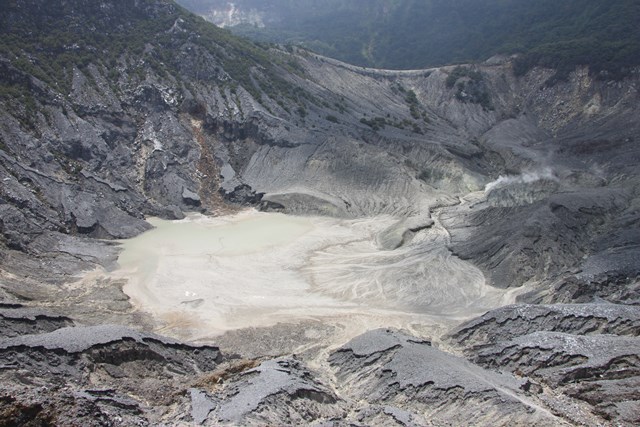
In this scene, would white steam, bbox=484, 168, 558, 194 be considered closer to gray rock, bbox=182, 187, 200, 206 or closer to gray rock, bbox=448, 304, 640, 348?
gray rock, bbox=182, 187, 200, 206

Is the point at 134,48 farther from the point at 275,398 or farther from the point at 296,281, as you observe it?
the point at 275,398

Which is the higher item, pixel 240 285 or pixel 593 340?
pixel 593 340

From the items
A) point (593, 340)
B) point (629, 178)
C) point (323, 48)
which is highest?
point (323, 48)

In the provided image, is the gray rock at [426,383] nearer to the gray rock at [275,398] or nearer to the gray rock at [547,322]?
the gray rock at [275,398]

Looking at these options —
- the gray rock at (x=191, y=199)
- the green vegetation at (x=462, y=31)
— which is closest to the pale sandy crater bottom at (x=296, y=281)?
the gray rock at (x=191, y=199)

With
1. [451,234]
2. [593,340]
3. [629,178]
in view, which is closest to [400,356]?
[593,340]

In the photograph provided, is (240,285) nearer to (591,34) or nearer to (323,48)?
(591,34)

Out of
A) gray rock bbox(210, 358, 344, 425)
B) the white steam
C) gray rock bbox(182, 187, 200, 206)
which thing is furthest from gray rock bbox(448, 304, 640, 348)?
gray rock bbox(182, 187, 200, 206)
